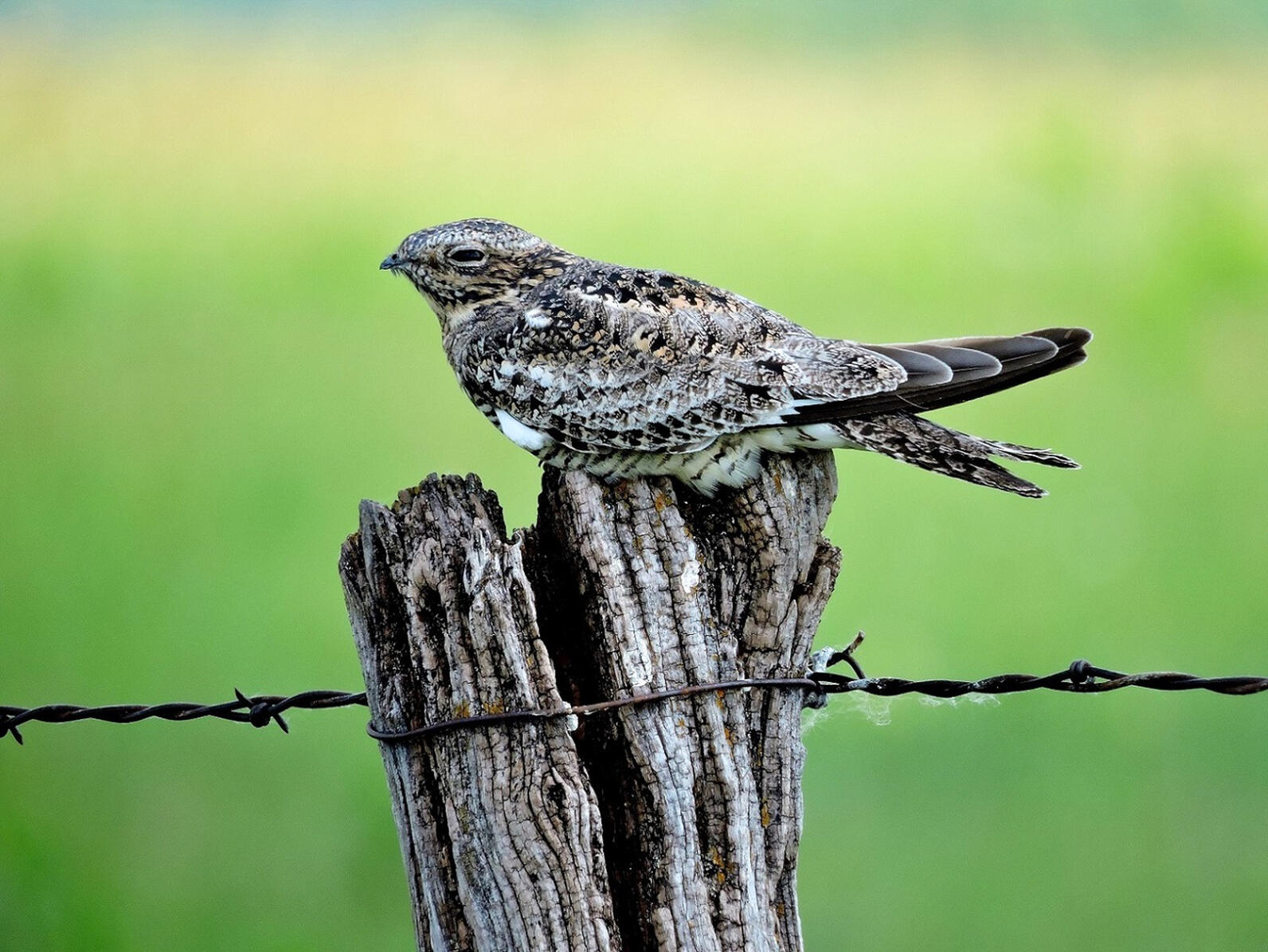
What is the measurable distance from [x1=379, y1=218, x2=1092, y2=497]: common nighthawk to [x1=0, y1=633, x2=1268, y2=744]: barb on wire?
0.45 meters

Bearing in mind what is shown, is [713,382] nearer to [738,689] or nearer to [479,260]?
[738,689]

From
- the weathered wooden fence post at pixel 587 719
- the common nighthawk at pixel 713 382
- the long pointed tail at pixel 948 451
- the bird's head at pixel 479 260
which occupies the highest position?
the bird's head at pixel 479 260

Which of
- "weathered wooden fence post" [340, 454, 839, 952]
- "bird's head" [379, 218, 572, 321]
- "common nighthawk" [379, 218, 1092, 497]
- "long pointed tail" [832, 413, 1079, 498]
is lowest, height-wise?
"weathered wooden fence post" [340, 454, 839, 952]

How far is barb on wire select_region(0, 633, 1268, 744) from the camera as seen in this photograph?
1.95 metres

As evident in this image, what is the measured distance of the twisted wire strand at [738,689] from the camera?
194 cm

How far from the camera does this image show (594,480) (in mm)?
2160

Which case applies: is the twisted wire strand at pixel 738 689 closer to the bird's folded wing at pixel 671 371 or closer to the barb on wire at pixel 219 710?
the barb on wire at pixel 219 710

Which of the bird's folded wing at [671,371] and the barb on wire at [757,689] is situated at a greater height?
the bird's folded wing at [671,371]

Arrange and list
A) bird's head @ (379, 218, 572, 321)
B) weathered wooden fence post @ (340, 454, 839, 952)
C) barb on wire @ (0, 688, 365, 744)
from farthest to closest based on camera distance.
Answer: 1. bird's head @ (379, 218, 572, 321)
2. barb on wire @ (0, 688, 365, 744)
3. weathered wooden fence post @ (340, 454, 839, 952)

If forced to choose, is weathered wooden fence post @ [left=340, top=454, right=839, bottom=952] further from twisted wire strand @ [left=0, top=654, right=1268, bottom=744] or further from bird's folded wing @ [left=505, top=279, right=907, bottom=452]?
bird's folded wing @ [left=505, top=279, right=907, bottom=452]

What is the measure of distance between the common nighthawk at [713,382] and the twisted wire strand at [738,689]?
0.46 meters

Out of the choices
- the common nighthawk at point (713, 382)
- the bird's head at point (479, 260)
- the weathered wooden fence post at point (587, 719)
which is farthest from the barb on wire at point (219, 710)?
the bird's head at point (479, 260)

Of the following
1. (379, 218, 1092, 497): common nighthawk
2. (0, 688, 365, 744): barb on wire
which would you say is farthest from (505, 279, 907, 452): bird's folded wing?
(0, 688, 365, 744): barb on wire

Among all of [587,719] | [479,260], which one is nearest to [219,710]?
[587,719]
